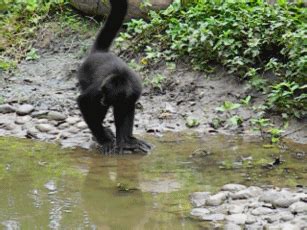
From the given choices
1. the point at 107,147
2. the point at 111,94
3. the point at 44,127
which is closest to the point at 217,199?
the point at 111,94

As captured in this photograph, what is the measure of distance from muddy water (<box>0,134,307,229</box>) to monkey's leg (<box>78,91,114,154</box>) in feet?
0.67

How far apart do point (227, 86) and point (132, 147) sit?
79.0 inches

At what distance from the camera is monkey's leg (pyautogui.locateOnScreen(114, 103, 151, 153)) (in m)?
6.19

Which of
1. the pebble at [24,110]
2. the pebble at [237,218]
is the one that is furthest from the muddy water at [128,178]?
the pebble at [24,110]

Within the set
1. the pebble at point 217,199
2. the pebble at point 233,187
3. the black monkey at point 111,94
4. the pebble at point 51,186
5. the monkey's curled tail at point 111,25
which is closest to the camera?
the pebble at point 217,199

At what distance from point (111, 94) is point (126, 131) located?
1.83 feet

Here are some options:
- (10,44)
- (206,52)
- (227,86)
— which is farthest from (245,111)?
(10,44)

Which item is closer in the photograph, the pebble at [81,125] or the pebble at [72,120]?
the pebble at [81,125]

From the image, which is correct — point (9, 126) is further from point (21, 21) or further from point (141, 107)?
point (21, 21)

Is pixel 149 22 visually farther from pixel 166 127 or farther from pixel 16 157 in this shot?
pixel 16 157

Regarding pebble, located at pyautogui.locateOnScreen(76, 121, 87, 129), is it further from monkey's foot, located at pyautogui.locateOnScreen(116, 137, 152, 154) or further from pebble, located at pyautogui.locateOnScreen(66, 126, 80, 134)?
monkey's foot, located at pyautogui.locateOnScreen(116, 137, 152, 154)

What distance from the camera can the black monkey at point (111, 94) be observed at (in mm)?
5973

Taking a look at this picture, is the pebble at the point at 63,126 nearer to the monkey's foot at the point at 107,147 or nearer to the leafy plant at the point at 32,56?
the monkey's foot at the point at 107,147

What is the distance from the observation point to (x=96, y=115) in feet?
20.6
